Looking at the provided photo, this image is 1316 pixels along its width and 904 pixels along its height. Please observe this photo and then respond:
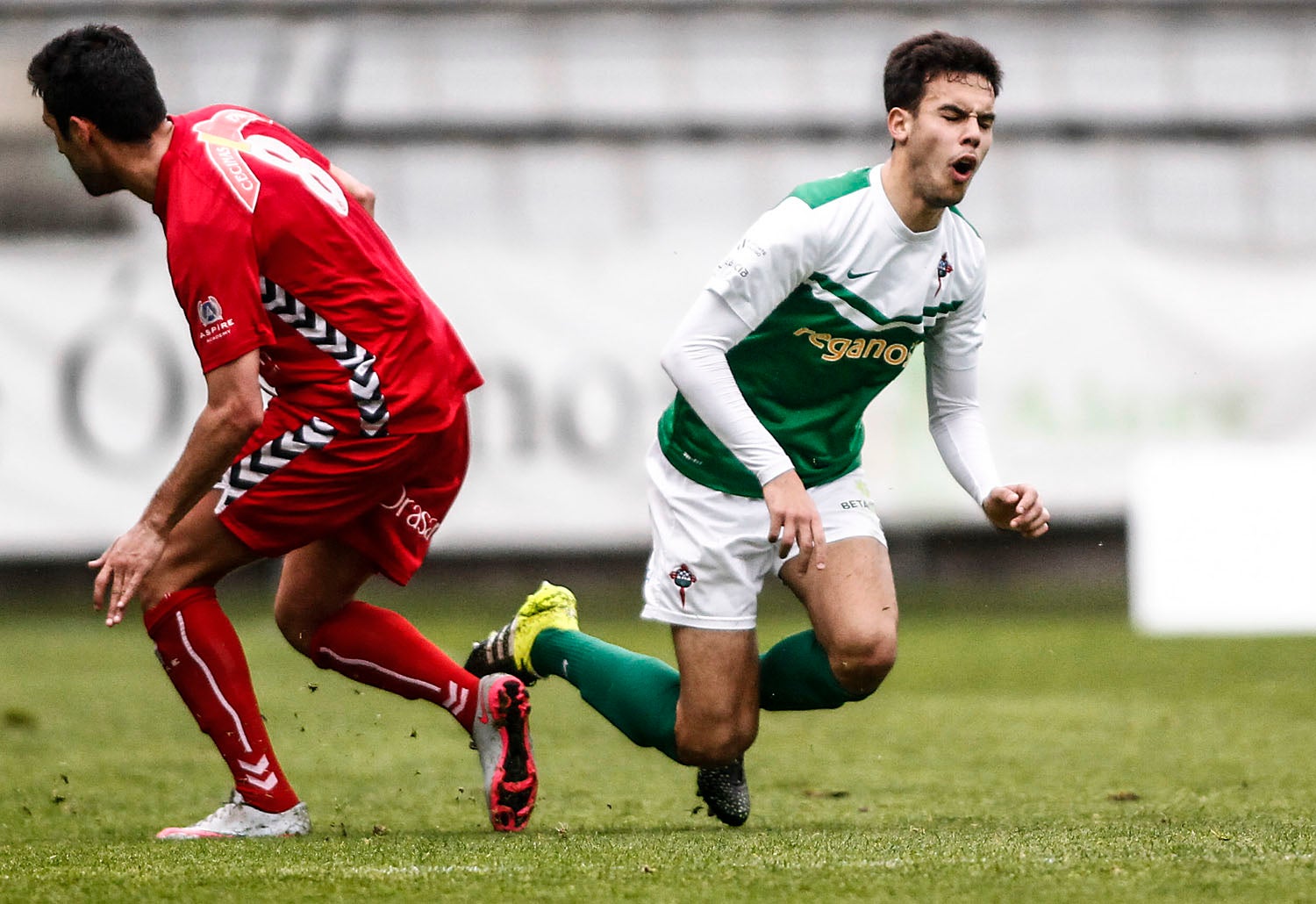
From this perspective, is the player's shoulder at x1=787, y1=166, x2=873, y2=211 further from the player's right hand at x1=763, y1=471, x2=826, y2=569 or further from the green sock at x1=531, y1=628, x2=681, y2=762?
the green sock at x1=531, y1=628, x2=681, y2=762

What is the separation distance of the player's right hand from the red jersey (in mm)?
932

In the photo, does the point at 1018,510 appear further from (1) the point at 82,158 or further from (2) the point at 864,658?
(1) the point at 82,158

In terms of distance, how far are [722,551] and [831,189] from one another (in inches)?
35.7

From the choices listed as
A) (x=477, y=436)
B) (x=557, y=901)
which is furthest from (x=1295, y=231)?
(x=557, y=901)

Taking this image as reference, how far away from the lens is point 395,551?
4688 mm

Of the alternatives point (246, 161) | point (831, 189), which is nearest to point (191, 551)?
point (246, 161)

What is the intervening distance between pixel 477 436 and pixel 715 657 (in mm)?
8189

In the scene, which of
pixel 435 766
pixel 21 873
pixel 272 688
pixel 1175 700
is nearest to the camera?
pixel 21 873

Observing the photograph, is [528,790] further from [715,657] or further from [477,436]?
[477,436]

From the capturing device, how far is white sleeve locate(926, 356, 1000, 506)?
468 centimetres

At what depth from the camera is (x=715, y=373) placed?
4.31 metres

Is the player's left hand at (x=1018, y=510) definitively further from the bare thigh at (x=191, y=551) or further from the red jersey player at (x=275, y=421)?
the bare thigh at (x=191, y=551)

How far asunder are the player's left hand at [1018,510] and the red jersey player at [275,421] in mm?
1254

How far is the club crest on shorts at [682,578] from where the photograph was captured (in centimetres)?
462
